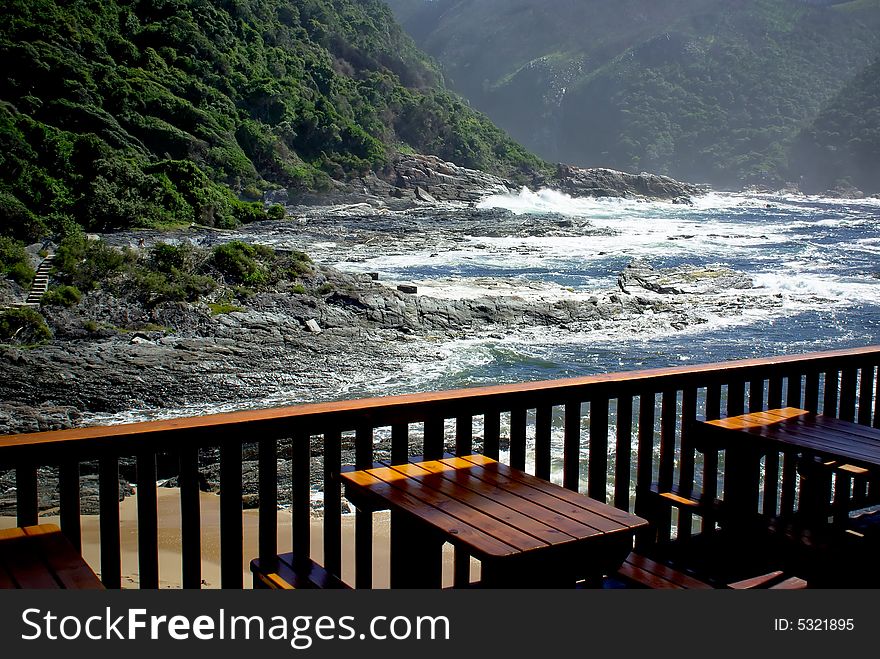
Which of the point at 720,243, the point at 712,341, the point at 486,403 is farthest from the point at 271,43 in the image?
the point at 486,403

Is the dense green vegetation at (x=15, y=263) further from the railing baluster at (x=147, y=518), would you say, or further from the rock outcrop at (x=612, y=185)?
the rock outcrop at (x=612, y=185)

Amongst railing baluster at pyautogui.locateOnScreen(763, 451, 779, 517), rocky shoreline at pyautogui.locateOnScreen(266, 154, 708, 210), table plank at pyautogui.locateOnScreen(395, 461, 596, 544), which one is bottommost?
railing baluster at pyautogui.locateOnScreen(763, 451, 779, 517)

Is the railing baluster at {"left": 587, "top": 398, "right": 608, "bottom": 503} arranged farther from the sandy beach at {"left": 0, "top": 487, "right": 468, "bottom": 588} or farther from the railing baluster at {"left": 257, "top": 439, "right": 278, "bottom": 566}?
the sandy beach at {"left": 0, "top": 487, "right": 468, "bottom": 588}

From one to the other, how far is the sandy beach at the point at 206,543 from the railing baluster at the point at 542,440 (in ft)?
9.51

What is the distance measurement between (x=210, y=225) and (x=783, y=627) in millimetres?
36957

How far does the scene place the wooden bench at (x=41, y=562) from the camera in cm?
196

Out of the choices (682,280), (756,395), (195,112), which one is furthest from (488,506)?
(195,112)

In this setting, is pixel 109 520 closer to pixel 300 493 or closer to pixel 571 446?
pixel 300 493

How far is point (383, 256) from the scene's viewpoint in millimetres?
31250

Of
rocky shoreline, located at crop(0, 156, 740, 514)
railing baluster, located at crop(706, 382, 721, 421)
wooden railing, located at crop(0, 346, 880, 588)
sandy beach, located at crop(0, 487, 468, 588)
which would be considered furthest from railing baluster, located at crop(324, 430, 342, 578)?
rocky shoreline, located at crop(0, 156, 740, 514)

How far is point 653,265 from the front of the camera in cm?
3000

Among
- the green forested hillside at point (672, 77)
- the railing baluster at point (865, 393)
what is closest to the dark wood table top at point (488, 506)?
the railing baluster at point (865, 393)

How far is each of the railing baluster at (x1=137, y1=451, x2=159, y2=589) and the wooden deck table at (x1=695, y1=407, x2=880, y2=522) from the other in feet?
6.57

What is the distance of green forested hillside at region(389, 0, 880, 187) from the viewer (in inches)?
6097
